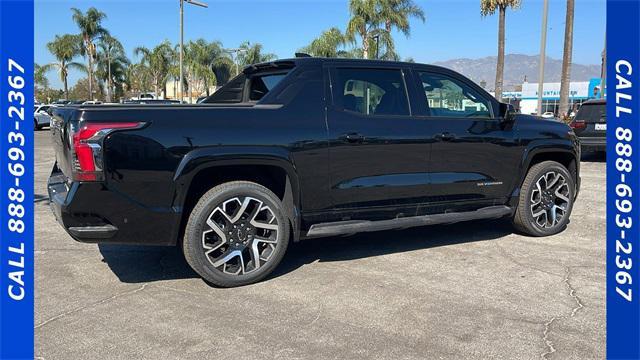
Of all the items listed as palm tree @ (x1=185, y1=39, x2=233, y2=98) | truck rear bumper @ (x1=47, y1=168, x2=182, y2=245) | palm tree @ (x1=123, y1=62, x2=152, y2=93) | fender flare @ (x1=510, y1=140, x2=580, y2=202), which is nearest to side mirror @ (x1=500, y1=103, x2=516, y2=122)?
fender flare @ (x1=510, y1=140, x2=580, y2=202)

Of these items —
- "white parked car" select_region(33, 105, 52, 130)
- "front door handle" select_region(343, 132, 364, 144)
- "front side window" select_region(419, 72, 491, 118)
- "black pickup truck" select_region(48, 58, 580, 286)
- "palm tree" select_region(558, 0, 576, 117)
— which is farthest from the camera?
"white parked car" select_region(33, 105, 52, 130)

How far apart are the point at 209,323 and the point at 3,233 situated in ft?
5.05

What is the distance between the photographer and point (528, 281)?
425 centimetres

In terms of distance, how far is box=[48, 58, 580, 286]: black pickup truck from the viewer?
3639 millimetres

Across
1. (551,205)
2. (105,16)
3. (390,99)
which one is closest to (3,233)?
(390,99)

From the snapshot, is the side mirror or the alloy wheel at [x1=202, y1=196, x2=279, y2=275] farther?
the side mirror

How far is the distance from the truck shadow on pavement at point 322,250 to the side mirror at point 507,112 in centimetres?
132

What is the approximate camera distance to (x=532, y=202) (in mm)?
5500

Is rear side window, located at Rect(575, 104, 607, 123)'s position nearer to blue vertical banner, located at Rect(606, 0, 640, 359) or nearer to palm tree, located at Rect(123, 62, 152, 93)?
blue vertical banner, located at Rect(606, 0, 640, 359)

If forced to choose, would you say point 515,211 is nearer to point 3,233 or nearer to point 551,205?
point 551,205

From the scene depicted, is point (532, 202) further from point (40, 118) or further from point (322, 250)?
point (40, 118)

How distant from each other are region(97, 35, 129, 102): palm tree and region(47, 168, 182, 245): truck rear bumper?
4966 cm

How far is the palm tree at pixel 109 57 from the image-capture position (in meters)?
49.1

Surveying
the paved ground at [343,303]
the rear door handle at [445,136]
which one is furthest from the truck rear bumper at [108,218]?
the rear door handle at [445,136]
